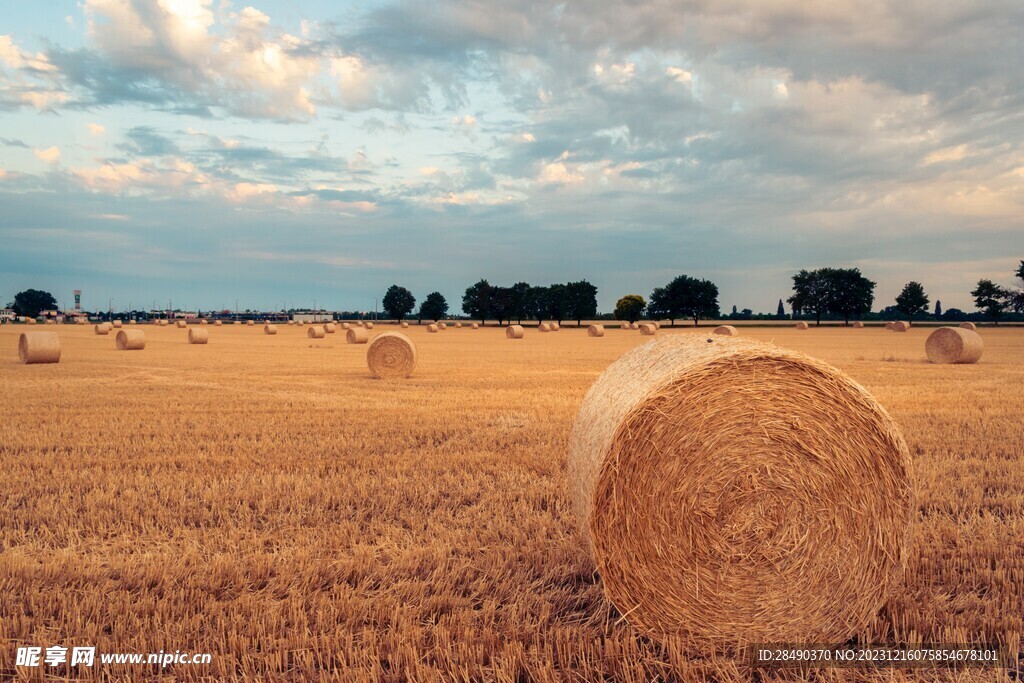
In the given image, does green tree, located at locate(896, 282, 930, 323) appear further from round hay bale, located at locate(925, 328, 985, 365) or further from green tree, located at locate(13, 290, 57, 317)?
green tree, located at locate(13, 290, 57, 317)

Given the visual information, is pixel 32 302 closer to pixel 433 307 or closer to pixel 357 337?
pixel 433 307

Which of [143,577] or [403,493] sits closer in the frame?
[143,577]

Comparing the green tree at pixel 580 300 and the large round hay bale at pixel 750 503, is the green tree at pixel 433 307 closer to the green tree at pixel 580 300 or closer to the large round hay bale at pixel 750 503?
the green tree at pixel 580 300

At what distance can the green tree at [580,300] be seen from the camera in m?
116

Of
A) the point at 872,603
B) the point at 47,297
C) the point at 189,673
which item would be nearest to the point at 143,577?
the point at 189,673

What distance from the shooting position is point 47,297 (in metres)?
156

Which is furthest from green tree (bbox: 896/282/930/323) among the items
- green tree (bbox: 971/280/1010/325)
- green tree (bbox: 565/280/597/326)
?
green tree (bbox: 565/280/597/326)

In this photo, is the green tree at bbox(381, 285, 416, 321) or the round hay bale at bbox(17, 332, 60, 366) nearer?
the round hay bale at bbox(17, 332, 60, 366)

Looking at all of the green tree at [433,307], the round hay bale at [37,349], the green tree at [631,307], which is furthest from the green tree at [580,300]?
the round hay bale at [37,349]

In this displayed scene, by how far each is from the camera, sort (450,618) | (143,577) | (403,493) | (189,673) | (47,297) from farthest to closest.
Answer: (47,297), (403,493), (143,577), (450,618), (189,673)

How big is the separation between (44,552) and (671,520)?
184 inches

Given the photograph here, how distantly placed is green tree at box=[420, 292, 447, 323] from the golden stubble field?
117m

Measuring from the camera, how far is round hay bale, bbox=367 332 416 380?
64.9 ft

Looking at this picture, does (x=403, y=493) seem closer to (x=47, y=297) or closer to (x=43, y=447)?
(x=43, y=447)
